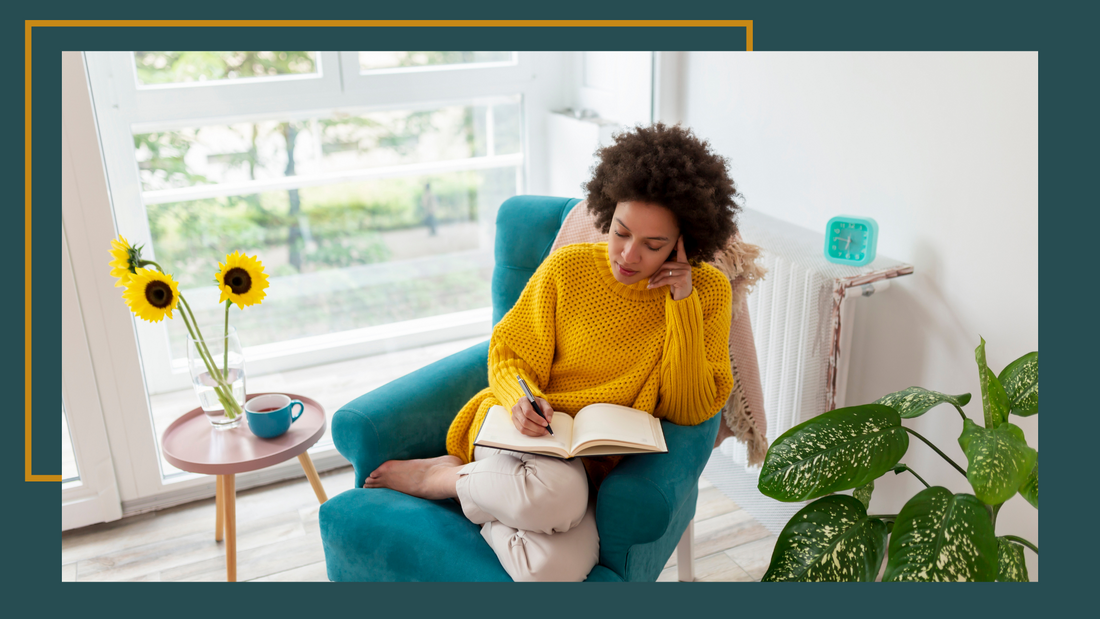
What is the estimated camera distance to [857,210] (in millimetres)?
1703

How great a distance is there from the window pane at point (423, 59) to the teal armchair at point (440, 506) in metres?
1.19

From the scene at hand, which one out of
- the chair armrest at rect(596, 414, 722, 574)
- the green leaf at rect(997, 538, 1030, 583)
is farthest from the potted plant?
the chair armrest at rect(596, 414, 722, 574)

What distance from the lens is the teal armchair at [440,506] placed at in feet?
4.16

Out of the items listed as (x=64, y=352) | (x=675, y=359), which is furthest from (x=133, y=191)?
(x=675, y=359)

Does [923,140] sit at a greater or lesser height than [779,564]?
greater

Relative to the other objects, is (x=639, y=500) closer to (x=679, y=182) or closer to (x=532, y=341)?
(x=532, y=341)

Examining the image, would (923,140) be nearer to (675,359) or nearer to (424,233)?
(675,359)

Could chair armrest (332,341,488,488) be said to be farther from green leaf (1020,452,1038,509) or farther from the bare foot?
green leaf (1020,452,1038,509)

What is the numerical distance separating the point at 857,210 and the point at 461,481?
105 cm

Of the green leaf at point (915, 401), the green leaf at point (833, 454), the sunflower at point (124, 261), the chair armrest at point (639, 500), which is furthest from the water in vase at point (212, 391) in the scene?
the green leaf at point (915, 401)

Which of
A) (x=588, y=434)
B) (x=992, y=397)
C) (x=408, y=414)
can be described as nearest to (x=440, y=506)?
(x=408, y=414)

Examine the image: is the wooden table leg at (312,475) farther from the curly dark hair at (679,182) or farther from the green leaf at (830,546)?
the green leaf at (830,546)

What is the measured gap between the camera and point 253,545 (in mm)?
1938
